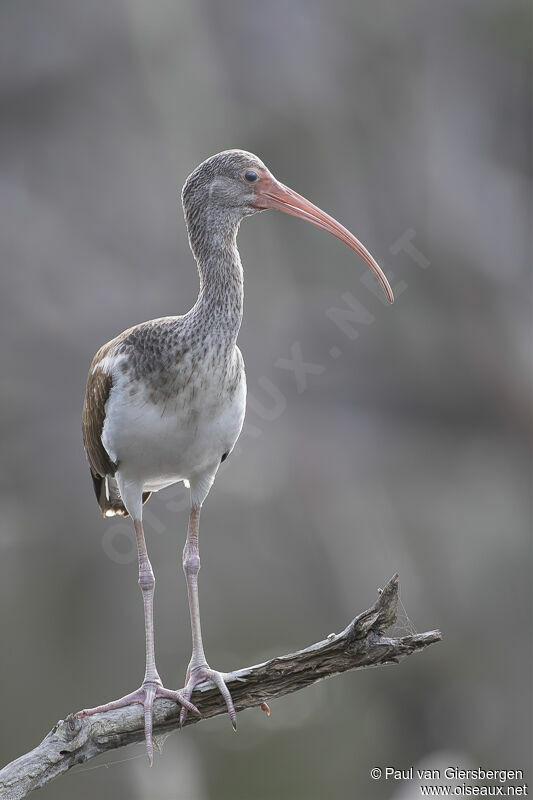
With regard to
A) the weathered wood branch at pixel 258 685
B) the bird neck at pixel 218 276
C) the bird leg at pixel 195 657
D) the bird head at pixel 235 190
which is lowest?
the weathered wood branch at pixel 258 685

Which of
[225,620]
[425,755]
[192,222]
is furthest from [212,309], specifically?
[425,755]

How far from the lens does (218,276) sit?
3969 mm

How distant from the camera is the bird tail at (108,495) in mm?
4531

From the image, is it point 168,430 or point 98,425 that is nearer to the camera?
point 168,430

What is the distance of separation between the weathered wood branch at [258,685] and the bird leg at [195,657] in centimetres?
6

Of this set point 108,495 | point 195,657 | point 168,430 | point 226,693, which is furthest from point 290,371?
point 226,693

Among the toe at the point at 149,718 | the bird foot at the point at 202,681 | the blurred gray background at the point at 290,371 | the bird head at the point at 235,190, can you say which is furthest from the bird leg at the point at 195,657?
the blurred gray background at the point at 290,371

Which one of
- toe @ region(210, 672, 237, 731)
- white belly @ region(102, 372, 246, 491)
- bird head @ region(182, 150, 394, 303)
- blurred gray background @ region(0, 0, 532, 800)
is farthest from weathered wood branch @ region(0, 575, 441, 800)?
blurred gray background @ region(0, 0, 532, 800)

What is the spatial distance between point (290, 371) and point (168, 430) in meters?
7.98

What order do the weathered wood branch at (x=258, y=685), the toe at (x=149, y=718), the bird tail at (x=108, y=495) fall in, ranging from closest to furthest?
the weathered wood branch at (x=258, y=685) → the toe at (x=149, y=718) → the bird tail at (x=108, y=495)

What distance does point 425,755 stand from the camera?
11.9 meters

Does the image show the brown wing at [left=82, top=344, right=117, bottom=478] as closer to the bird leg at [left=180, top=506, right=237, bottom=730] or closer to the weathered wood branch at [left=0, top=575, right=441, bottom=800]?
the bird leg at [left=180, top=506, right=237, bottom=730]

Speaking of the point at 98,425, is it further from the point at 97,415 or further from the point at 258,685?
the point at 258,685

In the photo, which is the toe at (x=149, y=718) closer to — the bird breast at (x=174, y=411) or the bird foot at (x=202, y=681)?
the bird foot at (x=202, y=681)
